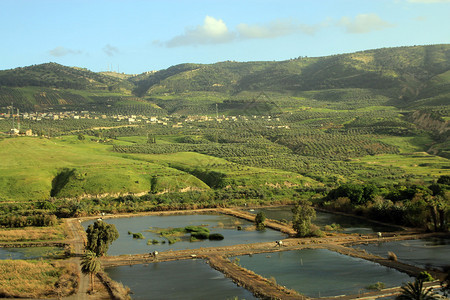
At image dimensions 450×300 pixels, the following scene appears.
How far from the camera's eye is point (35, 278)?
4781cm

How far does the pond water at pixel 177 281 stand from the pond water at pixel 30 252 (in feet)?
32.6

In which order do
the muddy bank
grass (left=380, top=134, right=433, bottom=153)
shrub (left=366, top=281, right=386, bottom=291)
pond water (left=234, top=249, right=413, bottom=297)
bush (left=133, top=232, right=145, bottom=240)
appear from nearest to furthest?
shrub (left=366, top=281, right=386, bottom=291), pond water (left=234, top=249, right=413, bottom=297), the muddy bank, bush (left=133, top=232, right=145, bottom=240), grass (left=380, top=134, right=433, bottom=153)

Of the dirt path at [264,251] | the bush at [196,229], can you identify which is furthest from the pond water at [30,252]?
the bush at [196,229]

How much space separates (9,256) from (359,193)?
5642 cm

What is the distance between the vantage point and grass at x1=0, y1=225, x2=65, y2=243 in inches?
2645

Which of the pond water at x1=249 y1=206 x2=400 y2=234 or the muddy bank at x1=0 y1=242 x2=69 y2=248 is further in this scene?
the pond water at x1=249 y1=206 x2=400 y2=234

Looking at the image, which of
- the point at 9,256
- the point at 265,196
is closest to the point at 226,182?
the point at 265,196

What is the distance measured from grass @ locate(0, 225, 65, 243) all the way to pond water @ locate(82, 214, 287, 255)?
7.08 meters

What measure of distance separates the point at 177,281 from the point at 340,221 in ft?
131

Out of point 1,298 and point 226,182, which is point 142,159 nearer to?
point 226,182

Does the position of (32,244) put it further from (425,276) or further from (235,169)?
(235,169)

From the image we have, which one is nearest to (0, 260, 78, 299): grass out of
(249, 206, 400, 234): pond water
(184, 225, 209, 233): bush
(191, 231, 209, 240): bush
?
(191, 231, 209, 240): bush

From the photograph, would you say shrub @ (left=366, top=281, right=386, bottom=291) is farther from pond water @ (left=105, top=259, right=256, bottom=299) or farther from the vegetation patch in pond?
the vegetation patch in pond

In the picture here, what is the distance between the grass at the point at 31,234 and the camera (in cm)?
6719
